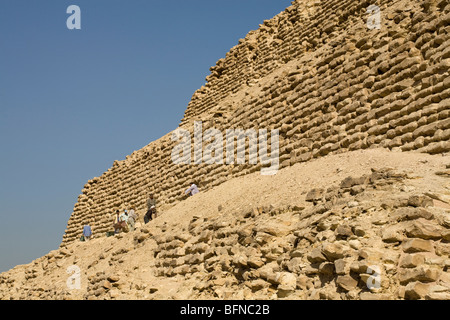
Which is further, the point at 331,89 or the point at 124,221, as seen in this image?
the point at 124,221

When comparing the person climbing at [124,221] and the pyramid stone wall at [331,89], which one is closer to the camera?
the pyramid stone wall at [331,89]

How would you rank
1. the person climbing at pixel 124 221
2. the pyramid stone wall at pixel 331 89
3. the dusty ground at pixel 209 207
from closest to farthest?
the dusty ground at pixel 209 207 → the pyramid stone wall at pixel 331 89 → the person climbing at pixel 124 221

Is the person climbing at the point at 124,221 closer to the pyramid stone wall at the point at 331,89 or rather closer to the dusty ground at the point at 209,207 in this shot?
the pyramid stone wall at the point at 331,89

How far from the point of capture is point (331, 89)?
912cm

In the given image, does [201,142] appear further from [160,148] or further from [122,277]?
[122,277]

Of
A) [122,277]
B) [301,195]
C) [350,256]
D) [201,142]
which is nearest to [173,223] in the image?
[122,277]

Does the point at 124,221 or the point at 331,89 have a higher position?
the point at 331,89

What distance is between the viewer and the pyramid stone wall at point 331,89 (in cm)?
714

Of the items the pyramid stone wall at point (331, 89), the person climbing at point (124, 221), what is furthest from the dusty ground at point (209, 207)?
the person climbing at point (124, 221)

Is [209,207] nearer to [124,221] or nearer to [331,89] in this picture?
[331,89]

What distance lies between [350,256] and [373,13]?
292 inches

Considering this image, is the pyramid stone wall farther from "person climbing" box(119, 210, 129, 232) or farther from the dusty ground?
"person climbing" box(119, 210, 129, 232)

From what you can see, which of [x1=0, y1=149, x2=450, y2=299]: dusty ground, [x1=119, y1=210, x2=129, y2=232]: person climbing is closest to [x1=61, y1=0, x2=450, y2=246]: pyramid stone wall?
[x1=0, y1=149, x2=450, y2=299]: dusty ground

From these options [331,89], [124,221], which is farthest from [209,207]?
[124,221]
